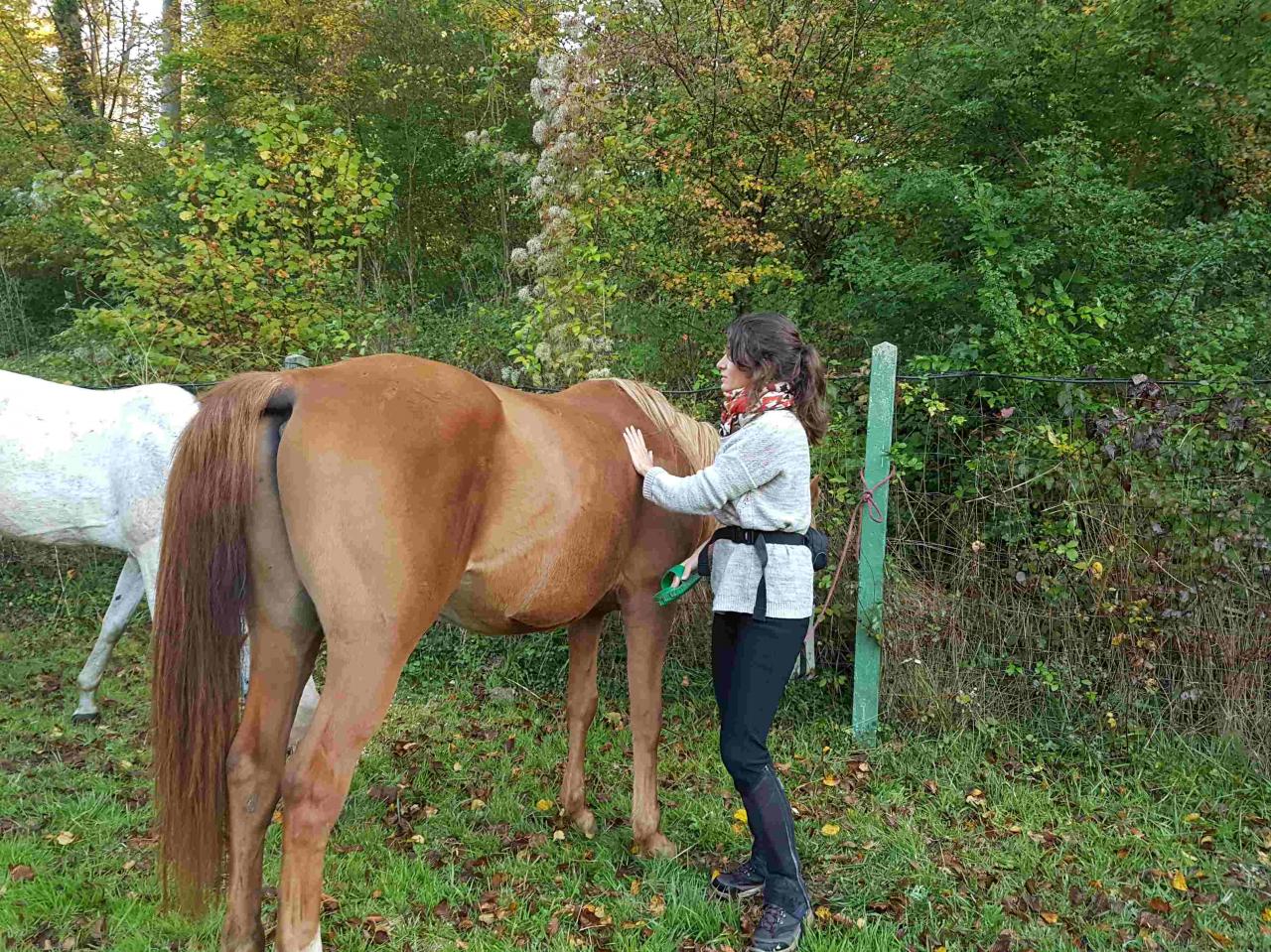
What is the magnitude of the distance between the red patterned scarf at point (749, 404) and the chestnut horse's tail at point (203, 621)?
139 cm

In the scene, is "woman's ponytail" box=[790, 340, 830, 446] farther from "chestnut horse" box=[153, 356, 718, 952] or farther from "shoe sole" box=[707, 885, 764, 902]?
"shoe sole" box=[707, 885, 764, 902]

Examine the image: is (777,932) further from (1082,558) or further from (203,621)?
(1082,558)

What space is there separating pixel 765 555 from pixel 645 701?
3.00 ft

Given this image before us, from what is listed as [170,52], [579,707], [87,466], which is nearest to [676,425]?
[579,707]

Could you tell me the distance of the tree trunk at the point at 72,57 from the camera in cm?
1163

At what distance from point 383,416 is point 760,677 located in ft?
4.59

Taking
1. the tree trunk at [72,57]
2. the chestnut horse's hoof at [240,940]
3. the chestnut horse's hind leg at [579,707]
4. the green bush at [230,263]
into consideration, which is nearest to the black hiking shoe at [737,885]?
the chestnut horse's hind leg at [579,707]

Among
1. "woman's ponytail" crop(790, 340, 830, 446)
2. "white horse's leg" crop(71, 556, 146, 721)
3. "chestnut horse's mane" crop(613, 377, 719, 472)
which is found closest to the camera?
"woman's ponytail" crop(790, 340, 830, 446)

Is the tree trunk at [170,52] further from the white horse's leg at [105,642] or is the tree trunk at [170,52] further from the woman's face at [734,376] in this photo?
the woman's face at [734,376]

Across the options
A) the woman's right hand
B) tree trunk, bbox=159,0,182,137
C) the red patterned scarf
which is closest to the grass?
the woman's right hand

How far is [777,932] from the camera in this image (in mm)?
2471

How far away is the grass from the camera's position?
2.63 meters

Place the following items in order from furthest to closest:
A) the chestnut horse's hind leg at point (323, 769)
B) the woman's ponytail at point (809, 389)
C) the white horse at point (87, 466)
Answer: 1. the white horse at point (87, 466)
2. the woman's ponytail at point (809, 389)
3. the chestnut horse's hind leg at point (323, 769)

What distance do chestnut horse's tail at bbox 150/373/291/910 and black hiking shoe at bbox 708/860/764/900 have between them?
1643mm
